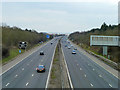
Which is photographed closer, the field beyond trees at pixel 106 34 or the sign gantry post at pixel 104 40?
the field beyond trees at pixel 106 34

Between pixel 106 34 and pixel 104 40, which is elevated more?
pixel 106 34

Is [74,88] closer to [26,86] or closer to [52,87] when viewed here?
[52,87]

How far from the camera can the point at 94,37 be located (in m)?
43.6

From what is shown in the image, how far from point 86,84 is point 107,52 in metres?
34.7

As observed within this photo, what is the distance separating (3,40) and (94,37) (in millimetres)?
22552

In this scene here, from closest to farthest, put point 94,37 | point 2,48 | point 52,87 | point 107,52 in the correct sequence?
point 52,87 → point 2,48 → point 94,37 → point 107,52

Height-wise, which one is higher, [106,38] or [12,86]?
[106,38]

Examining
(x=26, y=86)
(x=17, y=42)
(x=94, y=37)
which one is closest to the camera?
(x=26, y=86)

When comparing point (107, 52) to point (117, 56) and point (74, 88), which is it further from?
point (74, 88)

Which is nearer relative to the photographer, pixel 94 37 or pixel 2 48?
pixel 2 48

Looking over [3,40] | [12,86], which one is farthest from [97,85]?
[3,40]

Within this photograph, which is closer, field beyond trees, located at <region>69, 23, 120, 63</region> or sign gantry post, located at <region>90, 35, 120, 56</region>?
field beyond trees, located at <region>69, 23, 120, 63</region>

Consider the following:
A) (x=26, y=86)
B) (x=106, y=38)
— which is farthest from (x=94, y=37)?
(x=26, y=86)

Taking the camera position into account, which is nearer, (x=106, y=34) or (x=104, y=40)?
(x=104, y=40)
